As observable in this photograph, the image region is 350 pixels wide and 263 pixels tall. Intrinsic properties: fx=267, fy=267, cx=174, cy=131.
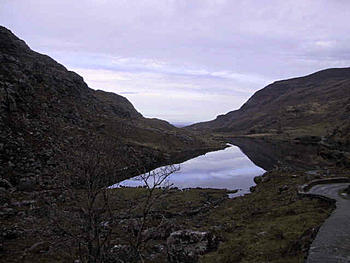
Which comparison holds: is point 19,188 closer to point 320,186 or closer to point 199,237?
point 199,237

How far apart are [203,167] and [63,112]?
138 feet

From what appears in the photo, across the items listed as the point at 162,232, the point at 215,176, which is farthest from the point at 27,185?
the point at 215,176

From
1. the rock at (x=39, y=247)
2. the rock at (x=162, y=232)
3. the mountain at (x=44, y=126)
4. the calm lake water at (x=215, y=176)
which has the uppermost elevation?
the mountain at (x=44, y=126)

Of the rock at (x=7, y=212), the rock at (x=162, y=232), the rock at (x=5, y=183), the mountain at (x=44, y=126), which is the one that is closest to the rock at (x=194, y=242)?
the rock at (x=162, y=232)

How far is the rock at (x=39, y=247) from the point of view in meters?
20.0

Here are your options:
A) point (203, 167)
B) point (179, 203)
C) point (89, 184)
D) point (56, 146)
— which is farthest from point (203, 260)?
point (203, 167)

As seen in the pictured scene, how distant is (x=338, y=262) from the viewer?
10945mm

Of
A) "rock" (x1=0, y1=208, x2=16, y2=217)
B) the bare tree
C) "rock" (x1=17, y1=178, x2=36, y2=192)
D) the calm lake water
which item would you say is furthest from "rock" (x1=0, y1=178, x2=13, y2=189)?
the calm lake water

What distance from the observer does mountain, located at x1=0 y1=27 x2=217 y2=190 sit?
41.2m

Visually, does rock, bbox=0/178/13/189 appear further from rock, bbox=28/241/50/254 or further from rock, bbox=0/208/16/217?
rock, bbox=28/241/50/254

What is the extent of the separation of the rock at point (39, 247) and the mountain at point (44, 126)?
24.3ft

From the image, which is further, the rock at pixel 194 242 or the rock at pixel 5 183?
the rock at pixel 5 183

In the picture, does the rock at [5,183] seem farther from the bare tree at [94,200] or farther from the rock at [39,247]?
the rock at [39,247]

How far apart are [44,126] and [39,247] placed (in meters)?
41.0
